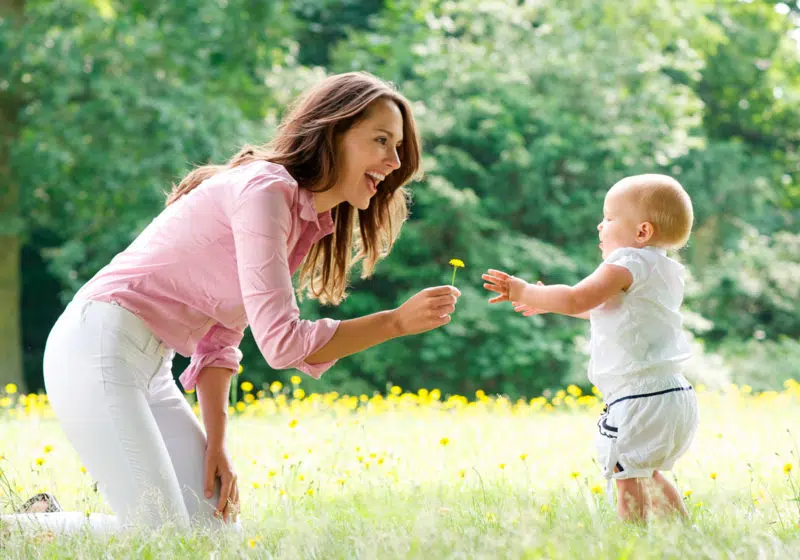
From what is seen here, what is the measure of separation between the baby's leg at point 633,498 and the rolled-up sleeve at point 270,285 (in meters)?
1.06

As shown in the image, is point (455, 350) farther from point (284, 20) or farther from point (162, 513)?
point (162, 513)

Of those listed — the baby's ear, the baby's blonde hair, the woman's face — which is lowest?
the baby's ear

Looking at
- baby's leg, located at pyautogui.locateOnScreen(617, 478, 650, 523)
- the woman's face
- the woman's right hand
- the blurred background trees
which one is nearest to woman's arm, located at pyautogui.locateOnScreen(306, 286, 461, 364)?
the woman's right hand

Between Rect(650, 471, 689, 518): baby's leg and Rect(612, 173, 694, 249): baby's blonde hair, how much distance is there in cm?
80

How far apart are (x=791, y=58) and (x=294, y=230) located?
58.4 ft

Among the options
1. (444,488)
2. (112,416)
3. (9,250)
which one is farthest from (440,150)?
(112,416)

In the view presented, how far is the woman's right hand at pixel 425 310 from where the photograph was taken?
9.34 ft

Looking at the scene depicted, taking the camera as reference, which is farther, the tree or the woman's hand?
the tree

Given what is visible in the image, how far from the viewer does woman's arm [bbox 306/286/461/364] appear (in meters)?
2.85

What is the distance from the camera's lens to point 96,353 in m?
3.08

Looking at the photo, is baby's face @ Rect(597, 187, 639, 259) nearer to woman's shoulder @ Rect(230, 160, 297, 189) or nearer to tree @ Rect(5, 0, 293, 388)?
woman's shoulder @ Rect(230, 160, 297, 189)

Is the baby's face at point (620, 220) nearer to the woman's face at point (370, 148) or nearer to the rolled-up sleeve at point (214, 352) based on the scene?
the woman's face at point (370, 148)

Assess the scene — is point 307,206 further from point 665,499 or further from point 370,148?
point 665,499

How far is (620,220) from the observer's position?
322 centimetres
